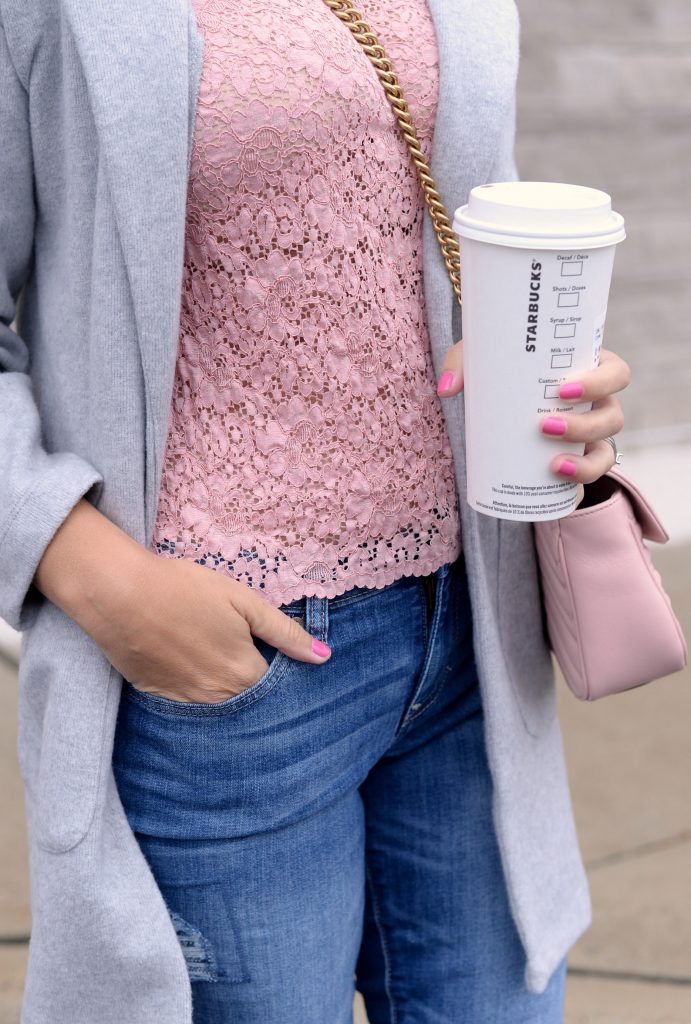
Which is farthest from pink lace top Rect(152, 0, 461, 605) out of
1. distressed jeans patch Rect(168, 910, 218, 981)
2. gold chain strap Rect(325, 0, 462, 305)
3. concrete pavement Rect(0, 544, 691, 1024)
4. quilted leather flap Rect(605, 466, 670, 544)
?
concrete pavement Rect(0, 544, 691, 1024)

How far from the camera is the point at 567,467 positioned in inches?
46.3

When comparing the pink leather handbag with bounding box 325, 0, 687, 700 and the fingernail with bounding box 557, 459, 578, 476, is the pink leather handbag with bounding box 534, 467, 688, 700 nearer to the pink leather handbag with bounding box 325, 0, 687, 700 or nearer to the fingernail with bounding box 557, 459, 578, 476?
the pink leather handbag with bounding box 325, 0, 687, 700

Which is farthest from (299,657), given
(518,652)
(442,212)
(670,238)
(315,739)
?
(670,238)

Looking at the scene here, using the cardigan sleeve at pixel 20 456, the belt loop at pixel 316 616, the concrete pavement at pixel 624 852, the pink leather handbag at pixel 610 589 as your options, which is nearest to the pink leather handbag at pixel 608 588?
the pink leather handbag at pixel 610 589

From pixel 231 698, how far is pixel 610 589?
1.50 feet

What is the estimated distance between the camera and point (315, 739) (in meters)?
1.26

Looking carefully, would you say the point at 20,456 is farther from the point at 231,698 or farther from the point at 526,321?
the point at 526,321

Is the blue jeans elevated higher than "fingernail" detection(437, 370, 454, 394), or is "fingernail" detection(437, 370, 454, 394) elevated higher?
"fingernail" detection(437, 370, 454, 394)

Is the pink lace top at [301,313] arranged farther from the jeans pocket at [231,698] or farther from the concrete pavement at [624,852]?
the concrete pavement at [624,852]

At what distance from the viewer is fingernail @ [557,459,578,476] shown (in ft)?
3.85

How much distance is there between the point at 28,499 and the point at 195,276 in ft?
0.92

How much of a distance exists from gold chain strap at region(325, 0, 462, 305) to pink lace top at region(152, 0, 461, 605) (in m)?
0.01

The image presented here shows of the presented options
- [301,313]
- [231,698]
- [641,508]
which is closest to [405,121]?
[301,313]

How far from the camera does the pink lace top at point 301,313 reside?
1149 millimetres
